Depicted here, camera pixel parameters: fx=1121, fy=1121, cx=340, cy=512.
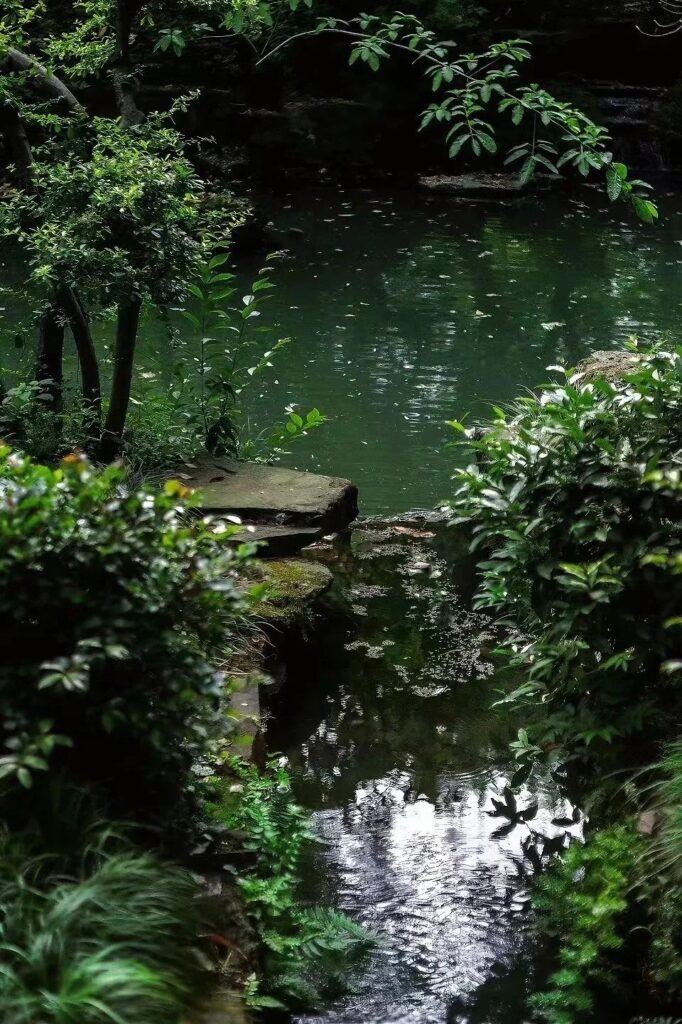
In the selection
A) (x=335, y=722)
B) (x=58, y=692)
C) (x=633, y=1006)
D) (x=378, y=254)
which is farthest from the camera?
(x=378, y=254)

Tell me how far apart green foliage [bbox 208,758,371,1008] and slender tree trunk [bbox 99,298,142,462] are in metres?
2.75

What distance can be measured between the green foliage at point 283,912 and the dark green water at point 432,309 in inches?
161

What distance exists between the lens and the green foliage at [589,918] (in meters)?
3.30

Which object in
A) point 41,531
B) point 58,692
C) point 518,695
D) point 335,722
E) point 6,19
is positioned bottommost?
point 335,722

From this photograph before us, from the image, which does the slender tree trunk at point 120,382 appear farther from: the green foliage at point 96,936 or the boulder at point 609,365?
the green foliage at point 96,936

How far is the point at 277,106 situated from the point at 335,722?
1736 centimetres

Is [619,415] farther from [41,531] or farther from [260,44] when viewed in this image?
[260,44]

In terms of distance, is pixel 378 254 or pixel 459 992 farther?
pixel 378 254

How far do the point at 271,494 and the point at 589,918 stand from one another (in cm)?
320

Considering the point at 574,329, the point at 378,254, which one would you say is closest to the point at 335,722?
the point at 574,329

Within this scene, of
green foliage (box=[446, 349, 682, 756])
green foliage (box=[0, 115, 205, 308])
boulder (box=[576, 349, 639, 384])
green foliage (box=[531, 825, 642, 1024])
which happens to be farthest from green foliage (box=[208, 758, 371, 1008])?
boulder (box=[576, 349, 639, 384])

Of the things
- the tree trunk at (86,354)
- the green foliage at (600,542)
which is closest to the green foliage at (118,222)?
the tree trunk at (86,354)

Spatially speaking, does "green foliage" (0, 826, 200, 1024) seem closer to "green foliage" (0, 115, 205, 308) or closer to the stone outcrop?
the stone outcrop

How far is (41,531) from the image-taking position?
2.82m
